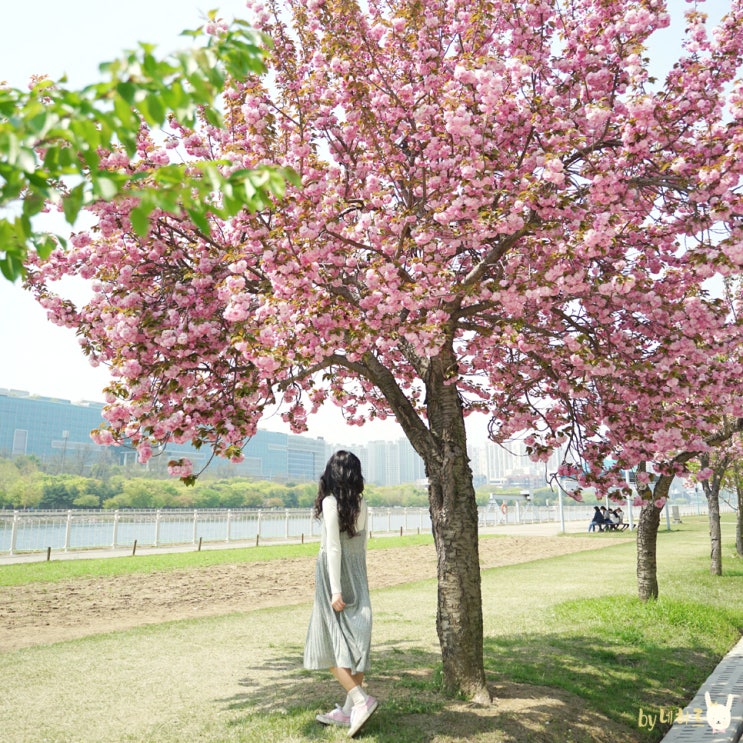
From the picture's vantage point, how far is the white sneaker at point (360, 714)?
4.84 metres

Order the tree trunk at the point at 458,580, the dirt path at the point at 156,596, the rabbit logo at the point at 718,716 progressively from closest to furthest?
the rabbit logo at the point at 718,716 < the tree trunk at the point at 458,580 < the dirt path at the point at 156,596

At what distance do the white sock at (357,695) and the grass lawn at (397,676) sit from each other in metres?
0.26

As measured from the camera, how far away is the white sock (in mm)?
4930

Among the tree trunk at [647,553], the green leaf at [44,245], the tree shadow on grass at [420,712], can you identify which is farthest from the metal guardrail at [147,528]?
the green leaf at [44,245]

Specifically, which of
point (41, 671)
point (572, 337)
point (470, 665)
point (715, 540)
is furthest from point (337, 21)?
point (715, 540)

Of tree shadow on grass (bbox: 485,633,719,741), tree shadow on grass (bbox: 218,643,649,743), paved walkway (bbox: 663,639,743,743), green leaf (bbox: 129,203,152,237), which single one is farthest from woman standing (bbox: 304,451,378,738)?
green leaf (bbox: 129,203,152,237)

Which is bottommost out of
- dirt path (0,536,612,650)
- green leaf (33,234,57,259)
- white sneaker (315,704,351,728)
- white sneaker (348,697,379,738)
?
dirt path (0,536,612,650)

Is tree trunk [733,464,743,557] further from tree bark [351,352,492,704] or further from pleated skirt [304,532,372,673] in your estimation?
pleated skirt [304,532,372,673]

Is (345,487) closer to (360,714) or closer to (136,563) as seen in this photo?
(360,714)

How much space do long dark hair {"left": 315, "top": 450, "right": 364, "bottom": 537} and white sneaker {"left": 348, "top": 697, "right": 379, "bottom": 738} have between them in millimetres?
1253

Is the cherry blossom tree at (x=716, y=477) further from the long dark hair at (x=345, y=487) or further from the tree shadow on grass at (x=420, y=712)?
the long dark hair at (x=345, y=487)

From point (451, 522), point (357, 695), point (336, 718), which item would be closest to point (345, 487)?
point (451, 522)

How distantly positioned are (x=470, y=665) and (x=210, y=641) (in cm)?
476

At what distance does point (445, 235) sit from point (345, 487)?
8.03 feet
